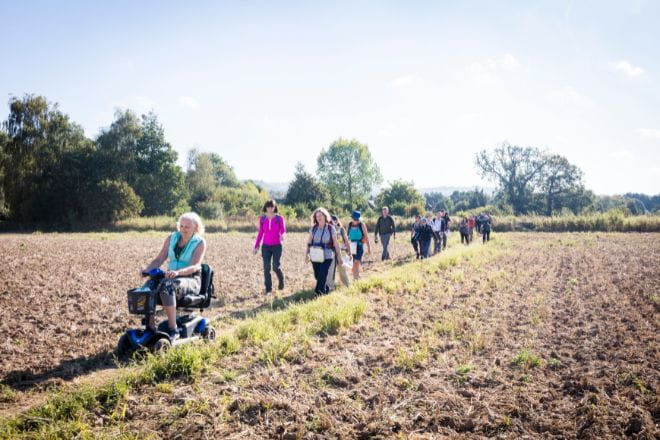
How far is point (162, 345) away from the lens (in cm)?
496

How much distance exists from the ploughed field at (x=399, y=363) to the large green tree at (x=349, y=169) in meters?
60.9

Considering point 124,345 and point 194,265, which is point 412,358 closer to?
point 194,265

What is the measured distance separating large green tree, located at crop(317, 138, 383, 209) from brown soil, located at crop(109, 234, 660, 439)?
6337cm

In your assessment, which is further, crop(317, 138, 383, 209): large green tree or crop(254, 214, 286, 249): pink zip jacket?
crop(317, 138, 383, 209): large green tree

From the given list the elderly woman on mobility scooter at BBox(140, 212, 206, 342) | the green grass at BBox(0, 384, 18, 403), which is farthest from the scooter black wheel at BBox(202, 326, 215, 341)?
the green grass at BBox(0, 384, 18, 403)

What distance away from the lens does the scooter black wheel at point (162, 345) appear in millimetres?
4895

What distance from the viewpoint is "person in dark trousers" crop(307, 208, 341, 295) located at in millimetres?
8214

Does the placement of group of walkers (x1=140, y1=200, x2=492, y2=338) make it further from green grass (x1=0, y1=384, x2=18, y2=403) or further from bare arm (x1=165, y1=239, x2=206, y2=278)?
green grass (x1=0, y1=384, x2=18, y2=403)

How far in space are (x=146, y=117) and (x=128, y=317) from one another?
5041 centimetres

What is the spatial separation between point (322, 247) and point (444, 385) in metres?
4.39

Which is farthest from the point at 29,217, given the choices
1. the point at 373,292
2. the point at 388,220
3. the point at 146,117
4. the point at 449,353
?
the point at 449,353

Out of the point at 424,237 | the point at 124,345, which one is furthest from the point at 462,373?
the point at 424,237

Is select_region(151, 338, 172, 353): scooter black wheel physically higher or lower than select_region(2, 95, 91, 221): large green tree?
lower

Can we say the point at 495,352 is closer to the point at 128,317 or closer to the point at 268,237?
the point at 268,237
